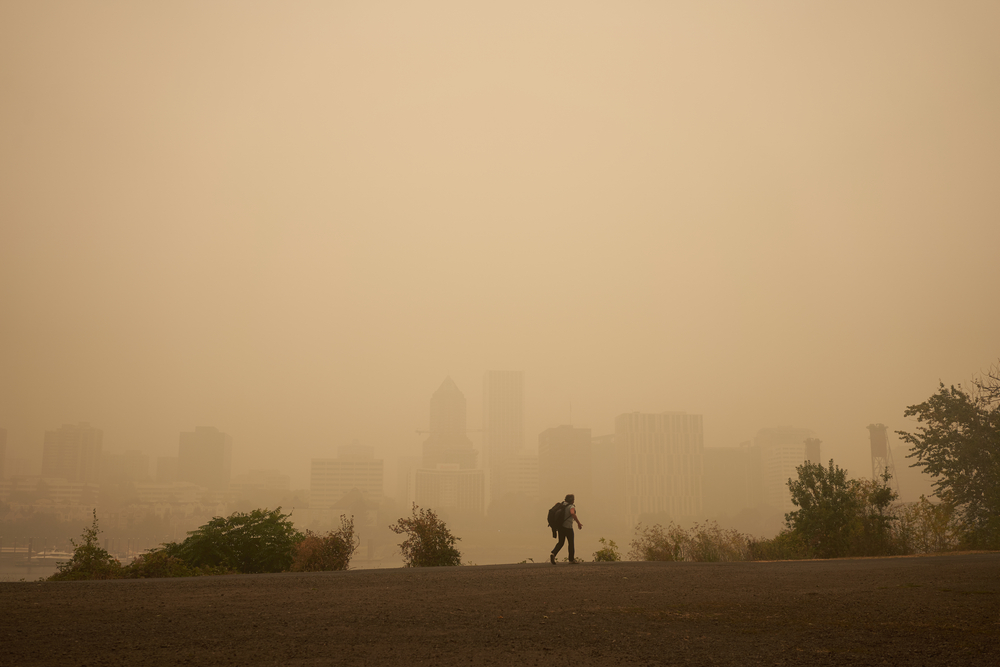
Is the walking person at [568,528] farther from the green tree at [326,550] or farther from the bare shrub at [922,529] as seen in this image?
the bare shrub at [922,529]

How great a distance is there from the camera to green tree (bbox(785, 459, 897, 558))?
23.7 m

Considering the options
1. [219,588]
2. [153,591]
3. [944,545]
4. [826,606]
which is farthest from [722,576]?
[944,545]

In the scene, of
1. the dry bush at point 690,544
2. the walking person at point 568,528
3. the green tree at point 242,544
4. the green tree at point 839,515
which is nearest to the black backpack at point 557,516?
the walking person at point 568,528

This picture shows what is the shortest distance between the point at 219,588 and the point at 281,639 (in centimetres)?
481

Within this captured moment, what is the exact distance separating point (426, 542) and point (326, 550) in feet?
8.78

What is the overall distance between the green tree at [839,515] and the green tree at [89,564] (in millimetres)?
19953

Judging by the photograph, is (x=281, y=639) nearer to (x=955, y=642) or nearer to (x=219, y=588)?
(x=219, y=588)

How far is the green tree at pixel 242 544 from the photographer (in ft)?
59.9

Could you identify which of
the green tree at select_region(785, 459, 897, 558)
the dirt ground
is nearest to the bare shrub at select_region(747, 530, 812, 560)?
the green tree at select_region(785, 459, 897, 558)

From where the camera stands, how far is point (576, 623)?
9.32 m

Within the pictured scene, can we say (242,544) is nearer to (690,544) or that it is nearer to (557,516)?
(557,516)

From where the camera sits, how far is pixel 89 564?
15578 mm

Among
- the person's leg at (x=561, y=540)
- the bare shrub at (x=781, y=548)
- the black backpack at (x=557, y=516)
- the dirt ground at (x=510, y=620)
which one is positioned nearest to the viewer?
the dirt ground at (x=510, y=620)

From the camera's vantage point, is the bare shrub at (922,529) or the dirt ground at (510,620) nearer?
the dirt ground at (510,620)
